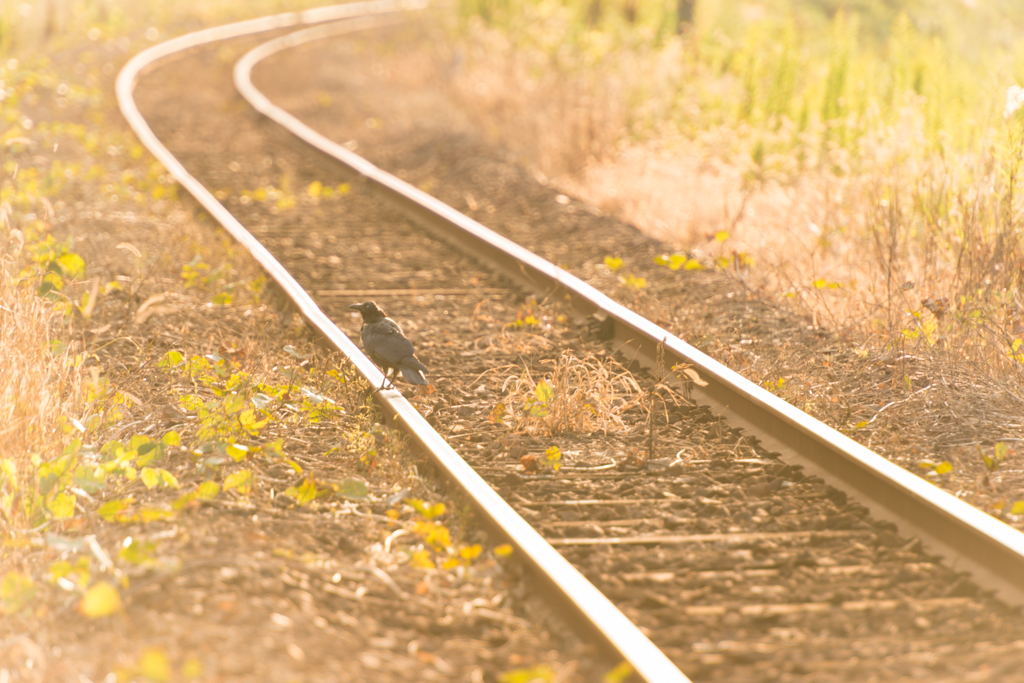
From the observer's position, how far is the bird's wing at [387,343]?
4469mm

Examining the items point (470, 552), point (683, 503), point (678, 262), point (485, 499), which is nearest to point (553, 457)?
point (683, 503)

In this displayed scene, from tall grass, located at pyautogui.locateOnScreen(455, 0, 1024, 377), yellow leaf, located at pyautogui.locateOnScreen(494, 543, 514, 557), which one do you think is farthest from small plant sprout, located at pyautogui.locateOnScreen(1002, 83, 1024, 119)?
yellow leaf, located at pyautogui.locateOnScreen(494, 543, 514, 557)

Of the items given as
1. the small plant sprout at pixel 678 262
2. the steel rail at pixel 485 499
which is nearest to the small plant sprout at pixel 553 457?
the steel rail at pixel 485 499

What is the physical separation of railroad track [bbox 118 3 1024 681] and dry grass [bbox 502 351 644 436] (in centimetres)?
1

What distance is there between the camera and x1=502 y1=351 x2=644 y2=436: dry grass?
4543mm

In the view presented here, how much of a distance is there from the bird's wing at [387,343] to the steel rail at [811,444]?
1321 mm

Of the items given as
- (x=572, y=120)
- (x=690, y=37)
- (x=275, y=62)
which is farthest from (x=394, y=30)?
(x=572, y=120)

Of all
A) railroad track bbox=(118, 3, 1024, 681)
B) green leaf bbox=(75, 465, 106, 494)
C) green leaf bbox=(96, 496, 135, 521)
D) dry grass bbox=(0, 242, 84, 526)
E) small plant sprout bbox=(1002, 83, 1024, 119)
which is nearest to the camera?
railroad track bbox=(118, 3, 1024, 681)

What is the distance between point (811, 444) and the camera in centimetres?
404

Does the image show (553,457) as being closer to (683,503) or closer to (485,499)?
(683,503)

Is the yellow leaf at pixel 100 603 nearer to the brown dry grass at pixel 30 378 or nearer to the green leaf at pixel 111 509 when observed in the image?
the green leaf at pixel 111 509

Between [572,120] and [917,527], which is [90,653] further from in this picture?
[572,120]

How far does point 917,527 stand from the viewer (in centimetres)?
345

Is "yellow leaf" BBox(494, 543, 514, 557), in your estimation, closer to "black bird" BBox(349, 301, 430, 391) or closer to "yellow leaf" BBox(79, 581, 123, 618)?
"yellow leaf" BBox(79, 581, 123, 618)
